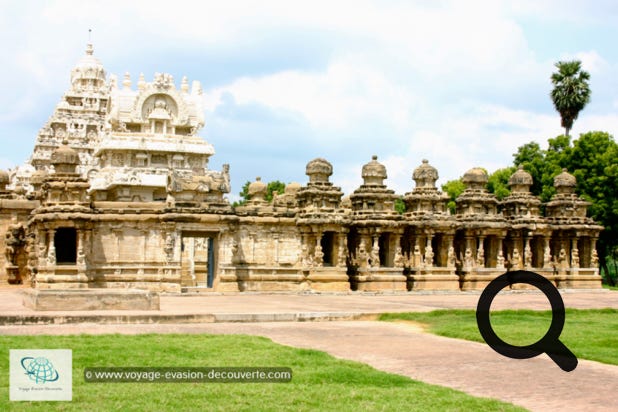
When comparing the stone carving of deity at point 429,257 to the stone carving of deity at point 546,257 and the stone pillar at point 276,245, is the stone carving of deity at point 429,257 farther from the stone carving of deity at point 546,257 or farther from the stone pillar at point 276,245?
the stone carving of deity at point 546,257

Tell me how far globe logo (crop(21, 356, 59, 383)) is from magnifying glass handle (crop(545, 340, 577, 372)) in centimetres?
892

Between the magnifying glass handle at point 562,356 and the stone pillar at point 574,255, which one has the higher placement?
the stone pillar at point 574,255

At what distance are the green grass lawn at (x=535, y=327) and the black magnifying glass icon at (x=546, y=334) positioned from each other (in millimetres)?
632

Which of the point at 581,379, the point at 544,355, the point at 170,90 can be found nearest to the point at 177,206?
the point at 170,90

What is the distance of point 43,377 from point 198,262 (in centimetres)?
3170

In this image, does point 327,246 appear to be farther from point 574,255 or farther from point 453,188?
point 453,188

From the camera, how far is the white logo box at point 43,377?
1113 cm

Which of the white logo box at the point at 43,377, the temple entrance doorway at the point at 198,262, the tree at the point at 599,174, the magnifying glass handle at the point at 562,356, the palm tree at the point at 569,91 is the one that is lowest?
the magnifying glass handle at the point at 562,356

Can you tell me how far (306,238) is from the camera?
3941 centimetres

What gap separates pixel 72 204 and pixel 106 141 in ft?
52.3

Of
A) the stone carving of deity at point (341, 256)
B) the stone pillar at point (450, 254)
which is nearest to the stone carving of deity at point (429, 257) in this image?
the stone pillar at point (450, 254)

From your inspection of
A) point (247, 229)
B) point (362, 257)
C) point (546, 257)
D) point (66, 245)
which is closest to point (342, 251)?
point (362, 257)

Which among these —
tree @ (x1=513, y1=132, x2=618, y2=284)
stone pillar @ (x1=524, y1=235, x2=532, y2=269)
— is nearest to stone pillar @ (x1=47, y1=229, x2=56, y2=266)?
stone pillar @ (x1=524, y1=235, x2=532, y2=269)

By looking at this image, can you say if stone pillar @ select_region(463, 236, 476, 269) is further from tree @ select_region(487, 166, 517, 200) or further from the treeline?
tree @ select_region(487, 166, 517, 200)
